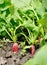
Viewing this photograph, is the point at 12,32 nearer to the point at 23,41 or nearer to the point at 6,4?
the point at 23,41

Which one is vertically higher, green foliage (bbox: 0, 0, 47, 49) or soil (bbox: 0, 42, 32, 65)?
green foliage (bbox: 0, 0, 47, 49)

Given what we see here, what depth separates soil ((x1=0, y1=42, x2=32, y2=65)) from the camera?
79.1 inches

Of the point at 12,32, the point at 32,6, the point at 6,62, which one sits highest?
the point at 32,6

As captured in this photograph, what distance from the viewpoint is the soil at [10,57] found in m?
2.01

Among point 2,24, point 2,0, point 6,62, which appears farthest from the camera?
point 2,24

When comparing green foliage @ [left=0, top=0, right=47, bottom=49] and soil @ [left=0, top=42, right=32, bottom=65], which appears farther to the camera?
green foliage @ [left=0, top=0, right=47, bottom=49]

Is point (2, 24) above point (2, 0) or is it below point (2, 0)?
below

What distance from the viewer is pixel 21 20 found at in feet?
7.82

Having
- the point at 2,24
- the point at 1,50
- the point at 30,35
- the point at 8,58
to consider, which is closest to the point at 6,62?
the point at 8,58

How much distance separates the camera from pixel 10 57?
6.97 ft

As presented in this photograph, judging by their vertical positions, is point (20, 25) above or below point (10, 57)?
above

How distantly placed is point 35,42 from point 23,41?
23 cm

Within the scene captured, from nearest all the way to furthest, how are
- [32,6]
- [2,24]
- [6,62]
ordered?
1. [6,62]
2. [32,6]
3. [2,24]

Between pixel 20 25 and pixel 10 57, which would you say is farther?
pixel 20 25
